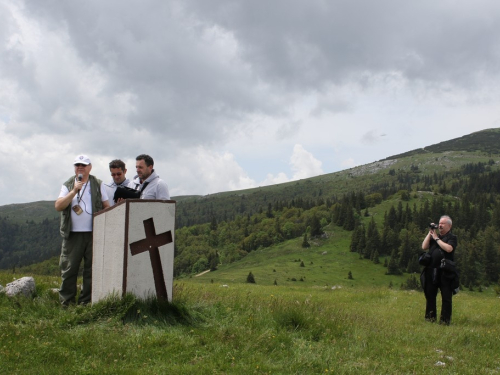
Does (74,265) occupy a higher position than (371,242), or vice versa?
(74,265)

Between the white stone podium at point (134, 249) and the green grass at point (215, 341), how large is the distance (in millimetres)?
368

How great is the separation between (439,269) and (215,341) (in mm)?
6841

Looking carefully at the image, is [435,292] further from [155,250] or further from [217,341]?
[155,250]

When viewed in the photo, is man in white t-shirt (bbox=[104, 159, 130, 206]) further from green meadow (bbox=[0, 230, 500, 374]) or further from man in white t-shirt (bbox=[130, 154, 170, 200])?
green meadow (bbox=[0, 230, 500, 374])

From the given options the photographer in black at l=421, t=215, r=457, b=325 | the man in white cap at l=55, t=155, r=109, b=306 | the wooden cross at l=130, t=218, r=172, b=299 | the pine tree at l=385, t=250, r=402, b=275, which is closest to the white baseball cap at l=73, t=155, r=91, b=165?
the man in white cap at l=55, t=155, r=109, b=306

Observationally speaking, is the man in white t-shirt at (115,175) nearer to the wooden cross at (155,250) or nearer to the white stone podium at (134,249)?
the white stone podium at (134,249)

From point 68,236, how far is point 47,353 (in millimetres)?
3094

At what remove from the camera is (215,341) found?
A: 228 inches

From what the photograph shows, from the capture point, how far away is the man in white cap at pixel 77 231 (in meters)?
7.57

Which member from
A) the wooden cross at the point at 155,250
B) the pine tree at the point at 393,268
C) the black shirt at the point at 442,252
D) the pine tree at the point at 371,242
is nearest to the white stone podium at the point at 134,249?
the wooden cross at the point at 155,250

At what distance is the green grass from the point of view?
4891 mm

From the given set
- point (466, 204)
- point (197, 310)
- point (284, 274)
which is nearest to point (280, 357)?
point (197, 310)

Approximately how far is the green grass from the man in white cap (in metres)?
0.52

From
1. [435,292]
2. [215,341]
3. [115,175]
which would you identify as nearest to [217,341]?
[215,341]
